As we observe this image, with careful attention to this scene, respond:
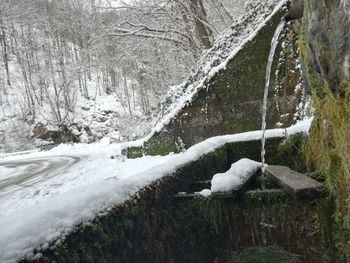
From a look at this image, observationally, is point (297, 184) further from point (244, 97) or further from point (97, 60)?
point (97, 60)

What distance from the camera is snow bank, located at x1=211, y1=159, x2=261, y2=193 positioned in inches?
136

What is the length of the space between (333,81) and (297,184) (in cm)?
114

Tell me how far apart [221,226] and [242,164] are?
767mm

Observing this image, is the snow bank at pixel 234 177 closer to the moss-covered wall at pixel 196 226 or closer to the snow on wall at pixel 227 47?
the moss-covered wall at pixel 196 226

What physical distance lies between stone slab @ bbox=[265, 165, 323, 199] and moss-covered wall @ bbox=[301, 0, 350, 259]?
0.46 ft

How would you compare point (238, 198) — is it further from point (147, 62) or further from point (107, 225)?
point (147, 62)

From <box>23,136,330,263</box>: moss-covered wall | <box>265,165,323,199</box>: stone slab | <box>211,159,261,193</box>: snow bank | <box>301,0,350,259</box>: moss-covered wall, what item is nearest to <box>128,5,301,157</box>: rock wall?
<box>211,159,261,193</box>: snow bank

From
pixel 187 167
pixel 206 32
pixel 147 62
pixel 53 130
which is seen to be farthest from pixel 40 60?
pixel 187 167

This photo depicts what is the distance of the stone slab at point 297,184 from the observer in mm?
3180

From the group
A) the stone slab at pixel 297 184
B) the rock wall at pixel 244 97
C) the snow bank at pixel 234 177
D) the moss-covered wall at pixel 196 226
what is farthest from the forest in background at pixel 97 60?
the moss-covered wall at pixel 196 226

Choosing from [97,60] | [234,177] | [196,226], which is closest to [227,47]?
[234,177]

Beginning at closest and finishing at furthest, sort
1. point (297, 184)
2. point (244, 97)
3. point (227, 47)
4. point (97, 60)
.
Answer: point (297, 184) → point (244, 97) → point (227, 47) → point (97, 60)

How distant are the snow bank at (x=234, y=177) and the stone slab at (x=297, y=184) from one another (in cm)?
32

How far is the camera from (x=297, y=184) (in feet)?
10.8
